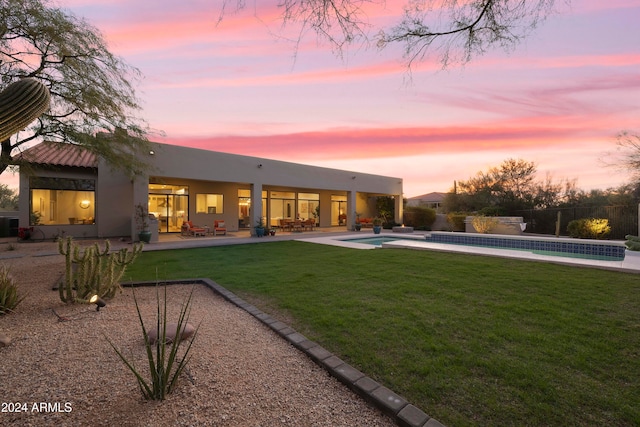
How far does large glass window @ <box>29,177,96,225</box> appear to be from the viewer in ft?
41.7

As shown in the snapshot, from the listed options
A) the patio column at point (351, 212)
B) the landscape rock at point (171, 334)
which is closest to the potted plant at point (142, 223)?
the landscape rock at point (171, 334)

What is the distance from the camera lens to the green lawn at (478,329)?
2.07 metres

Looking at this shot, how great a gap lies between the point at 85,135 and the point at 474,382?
954 cm

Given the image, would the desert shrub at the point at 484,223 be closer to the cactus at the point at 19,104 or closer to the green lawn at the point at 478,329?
the green lawn at the point at 478,329

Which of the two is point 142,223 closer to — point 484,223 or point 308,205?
point 308,205

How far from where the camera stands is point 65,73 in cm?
705

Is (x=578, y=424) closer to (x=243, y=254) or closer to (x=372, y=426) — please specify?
(x=372, y=426)

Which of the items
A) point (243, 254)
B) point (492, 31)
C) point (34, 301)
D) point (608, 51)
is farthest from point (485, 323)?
point (243, 254)

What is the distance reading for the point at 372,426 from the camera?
187cm

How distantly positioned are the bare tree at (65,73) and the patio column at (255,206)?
22.8 ft

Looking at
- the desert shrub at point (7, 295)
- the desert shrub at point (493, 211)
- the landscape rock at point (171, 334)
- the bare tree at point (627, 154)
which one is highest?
the bare tree at point (627, 154)

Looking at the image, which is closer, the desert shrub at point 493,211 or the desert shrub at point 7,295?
the desert shrub at point 7,295

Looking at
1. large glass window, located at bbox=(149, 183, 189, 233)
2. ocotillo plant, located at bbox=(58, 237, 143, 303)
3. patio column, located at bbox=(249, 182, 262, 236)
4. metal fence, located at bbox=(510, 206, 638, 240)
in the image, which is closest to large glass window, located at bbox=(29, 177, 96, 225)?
large glass window, located at bbox=(149, 183, 189, 233)

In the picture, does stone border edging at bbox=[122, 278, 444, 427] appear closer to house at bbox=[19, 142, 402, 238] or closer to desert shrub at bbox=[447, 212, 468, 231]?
house at bbox=[19, 142, 402, 238]
